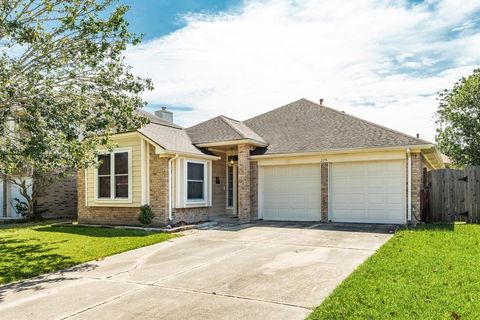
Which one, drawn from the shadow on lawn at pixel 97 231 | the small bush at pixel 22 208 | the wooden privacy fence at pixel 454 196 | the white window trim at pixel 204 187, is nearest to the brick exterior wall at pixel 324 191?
the wooden privacy fence at pixel 454 196

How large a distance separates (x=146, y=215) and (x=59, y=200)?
8.65 metres

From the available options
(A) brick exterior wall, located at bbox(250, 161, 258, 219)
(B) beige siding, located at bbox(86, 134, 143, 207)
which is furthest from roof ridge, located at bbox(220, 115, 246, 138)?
(B) beige siding, located at bbox(86, 134, 143, 207)

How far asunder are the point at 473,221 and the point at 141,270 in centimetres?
1216

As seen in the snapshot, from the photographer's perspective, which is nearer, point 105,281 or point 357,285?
point 357,285

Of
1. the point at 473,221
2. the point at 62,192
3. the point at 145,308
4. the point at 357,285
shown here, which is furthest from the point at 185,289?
the point at 62,192

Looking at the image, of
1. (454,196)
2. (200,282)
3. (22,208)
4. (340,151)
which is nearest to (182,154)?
(340,151)

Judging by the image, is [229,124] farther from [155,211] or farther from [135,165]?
[155,211]

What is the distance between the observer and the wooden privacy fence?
13.9 meters

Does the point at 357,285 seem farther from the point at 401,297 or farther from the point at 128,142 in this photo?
the point at 128,142

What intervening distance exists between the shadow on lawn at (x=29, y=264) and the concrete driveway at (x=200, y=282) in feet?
0.21

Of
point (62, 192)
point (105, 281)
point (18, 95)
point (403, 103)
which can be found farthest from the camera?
point (403, 103)

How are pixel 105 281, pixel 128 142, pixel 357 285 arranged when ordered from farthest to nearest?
1. pixel 128 142
2. pixel 105 281
3. pixel 357 285

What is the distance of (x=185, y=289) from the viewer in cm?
607

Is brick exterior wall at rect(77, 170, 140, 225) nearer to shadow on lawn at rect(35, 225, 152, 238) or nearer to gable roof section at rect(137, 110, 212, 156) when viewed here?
shadow on lawn at rect(35, 225, 152, 238)
